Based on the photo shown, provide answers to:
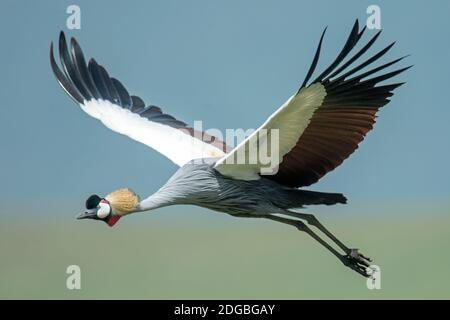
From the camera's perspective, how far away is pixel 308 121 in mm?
8516

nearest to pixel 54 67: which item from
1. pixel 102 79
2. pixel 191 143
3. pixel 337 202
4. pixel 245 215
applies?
pixel 102 79

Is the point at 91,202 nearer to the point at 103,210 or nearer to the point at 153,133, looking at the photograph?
the point at 103,210

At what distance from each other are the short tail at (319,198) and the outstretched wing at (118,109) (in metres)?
1.33

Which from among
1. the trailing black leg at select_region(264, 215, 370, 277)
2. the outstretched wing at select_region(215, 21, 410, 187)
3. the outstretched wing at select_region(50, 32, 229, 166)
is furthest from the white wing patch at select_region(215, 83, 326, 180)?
the outstretched wing at select_region(50, 32, 229, 166)

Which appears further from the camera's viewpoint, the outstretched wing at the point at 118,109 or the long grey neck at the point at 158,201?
the outstretched wing at the point at 118,109

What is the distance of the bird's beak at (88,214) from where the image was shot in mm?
8953

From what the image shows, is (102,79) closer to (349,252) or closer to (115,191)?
(115,191)

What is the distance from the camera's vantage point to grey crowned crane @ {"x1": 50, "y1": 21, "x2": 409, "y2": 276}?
8.33 meters

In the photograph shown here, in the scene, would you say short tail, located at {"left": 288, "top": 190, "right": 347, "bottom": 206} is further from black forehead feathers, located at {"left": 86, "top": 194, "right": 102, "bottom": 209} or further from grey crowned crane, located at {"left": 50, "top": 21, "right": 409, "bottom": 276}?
black forehead feathers, located at {"left": 86, "top": 194, "right": 102, "bottom": 209}

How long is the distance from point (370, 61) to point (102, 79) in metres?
3.78

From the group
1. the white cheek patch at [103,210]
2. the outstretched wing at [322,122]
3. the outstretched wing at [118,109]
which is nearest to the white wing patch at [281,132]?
the outstretched wing at [322,122]

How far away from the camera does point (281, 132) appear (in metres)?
8.49

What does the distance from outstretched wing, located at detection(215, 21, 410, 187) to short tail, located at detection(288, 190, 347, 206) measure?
9 cm

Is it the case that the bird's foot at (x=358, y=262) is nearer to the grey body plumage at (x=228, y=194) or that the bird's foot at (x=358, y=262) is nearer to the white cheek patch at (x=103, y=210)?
the grey body plumage at (x=228, y=194)
